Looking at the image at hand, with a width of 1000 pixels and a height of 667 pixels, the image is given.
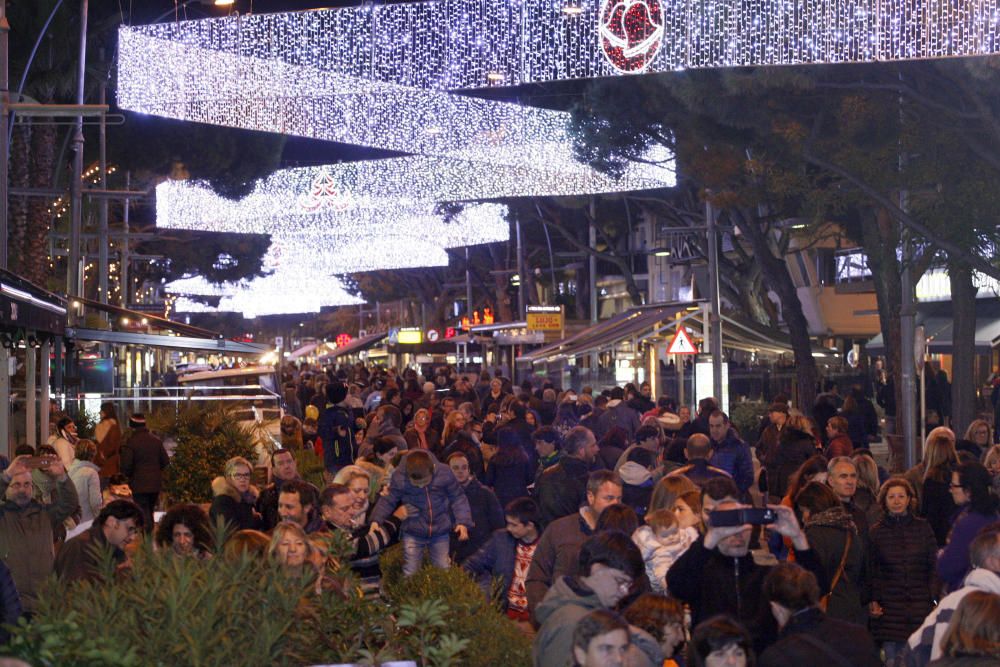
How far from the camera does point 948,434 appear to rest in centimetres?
1160

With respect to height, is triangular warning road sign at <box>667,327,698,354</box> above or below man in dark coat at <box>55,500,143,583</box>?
above

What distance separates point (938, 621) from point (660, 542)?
231 centimetres

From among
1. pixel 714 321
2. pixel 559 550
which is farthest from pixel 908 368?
pixel 559 550

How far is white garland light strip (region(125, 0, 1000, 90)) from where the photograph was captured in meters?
15.8

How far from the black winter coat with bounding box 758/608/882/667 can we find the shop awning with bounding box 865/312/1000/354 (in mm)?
30239

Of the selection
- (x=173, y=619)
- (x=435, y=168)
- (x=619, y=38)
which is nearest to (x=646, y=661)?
(x=173, y=619)

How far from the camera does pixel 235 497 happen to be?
422 inches

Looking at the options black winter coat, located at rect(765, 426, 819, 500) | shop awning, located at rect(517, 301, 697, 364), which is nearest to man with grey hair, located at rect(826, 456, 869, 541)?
black winter coat, located at rect(765, 426, 819, 500)

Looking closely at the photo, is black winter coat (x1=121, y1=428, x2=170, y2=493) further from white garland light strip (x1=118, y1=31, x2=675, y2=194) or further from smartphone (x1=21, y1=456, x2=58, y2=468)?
white garland light strip (x1=118, y1=31, x2=675, y2=194)

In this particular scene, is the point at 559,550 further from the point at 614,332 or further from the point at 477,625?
the point at 614,332

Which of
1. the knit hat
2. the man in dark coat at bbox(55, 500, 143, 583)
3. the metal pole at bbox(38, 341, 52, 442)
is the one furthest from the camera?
the knit hat

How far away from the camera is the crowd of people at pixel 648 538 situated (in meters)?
6.13

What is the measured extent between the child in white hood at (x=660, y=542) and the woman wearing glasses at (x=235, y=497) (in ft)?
10.2

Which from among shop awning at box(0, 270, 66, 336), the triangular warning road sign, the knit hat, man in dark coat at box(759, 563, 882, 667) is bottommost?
man in dark coat at box(759, 563, 882, 667)
